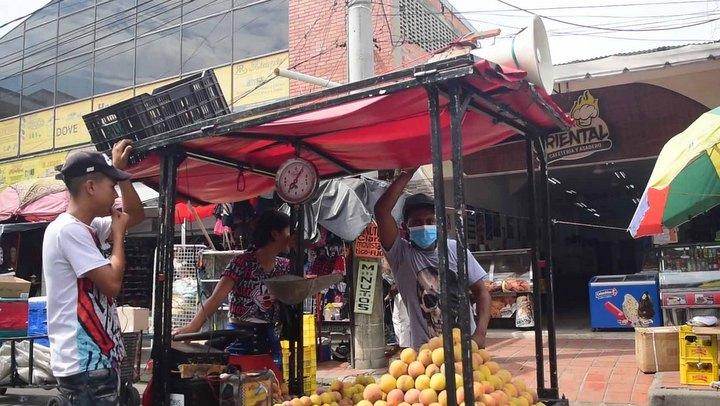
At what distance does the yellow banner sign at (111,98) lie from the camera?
1463cm

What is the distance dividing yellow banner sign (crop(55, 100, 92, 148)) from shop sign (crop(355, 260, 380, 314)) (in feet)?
33.7

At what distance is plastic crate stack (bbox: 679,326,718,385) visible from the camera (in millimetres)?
5832

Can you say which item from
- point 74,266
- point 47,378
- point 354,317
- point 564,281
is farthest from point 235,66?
point 564,281

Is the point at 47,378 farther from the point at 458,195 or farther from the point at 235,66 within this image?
the point at 235,66

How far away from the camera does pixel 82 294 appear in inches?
105

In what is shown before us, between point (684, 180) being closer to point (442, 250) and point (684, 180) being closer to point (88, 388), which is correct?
point (442, 250)

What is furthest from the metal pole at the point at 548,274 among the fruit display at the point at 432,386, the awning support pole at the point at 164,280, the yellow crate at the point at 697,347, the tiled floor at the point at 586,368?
the yellow crate at the point at 697,347

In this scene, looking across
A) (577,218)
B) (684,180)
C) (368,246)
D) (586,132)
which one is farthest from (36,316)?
(577,218)

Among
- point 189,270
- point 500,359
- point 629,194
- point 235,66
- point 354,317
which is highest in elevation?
point 235,66

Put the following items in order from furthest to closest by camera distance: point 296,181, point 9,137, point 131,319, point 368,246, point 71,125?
point 9,137
point 71,125
point 368,246
point 131,319
point 296,181

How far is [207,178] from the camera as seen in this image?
4.80m

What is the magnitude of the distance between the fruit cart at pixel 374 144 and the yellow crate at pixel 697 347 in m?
2.89

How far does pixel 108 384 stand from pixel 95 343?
0.67 ft

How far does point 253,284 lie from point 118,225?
68.0 inches
